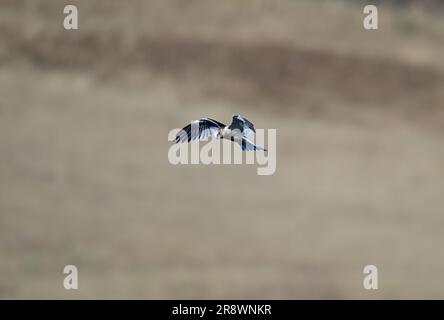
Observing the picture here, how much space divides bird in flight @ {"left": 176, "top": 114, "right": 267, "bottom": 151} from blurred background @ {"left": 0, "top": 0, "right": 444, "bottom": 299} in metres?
6.52

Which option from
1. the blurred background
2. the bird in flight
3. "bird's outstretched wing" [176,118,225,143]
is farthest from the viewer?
the blurred background

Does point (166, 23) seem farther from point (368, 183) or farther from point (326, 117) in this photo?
point (368, 183)

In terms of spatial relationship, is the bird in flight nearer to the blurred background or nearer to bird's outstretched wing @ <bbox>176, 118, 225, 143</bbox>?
bird's outstretched wing @ <bbox>176, 118, 225, 143</bbox>

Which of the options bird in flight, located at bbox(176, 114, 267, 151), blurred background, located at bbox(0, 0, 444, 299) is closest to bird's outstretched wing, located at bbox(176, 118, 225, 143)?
bird in flight, located at bbox(176, 114, 267, 151)

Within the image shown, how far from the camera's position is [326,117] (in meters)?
20.3

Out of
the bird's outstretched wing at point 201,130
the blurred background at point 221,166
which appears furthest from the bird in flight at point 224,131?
the blurred background at point 221,166

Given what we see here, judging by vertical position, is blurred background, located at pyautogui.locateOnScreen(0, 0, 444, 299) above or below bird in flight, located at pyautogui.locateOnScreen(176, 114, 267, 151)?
above

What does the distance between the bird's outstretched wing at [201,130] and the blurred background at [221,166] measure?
6.49 metres

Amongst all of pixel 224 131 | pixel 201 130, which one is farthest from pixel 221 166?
pixel 224 131

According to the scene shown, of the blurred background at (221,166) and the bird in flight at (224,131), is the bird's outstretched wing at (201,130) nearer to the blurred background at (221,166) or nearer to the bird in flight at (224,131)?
the bird in flight at (224,131)

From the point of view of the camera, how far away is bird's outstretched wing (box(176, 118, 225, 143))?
8695mm

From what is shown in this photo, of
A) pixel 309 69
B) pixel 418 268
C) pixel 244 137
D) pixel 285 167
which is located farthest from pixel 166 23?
pixel 244 137

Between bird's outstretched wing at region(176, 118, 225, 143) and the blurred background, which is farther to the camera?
the blurred background

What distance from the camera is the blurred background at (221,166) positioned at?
1611cm
